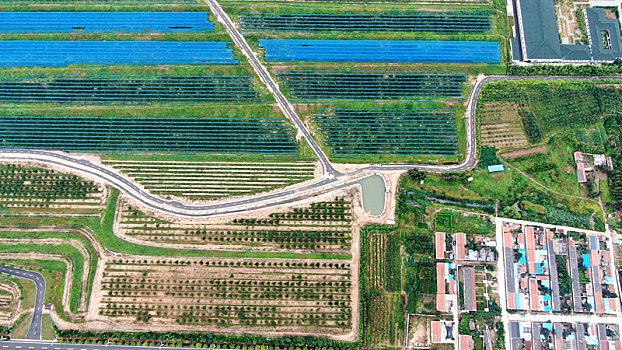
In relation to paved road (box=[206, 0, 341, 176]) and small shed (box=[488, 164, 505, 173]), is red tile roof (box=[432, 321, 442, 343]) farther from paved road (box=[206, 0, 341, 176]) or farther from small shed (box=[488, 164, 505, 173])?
paved road (box=[206, 0, 341, 176])

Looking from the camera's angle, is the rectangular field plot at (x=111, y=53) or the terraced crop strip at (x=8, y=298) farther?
the rectangular field plot at (x=111, y=53)

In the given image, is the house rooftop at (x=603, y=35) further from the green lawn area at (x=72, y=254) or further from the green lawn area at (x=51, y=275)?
the green lawn area at (x=51, y=275)

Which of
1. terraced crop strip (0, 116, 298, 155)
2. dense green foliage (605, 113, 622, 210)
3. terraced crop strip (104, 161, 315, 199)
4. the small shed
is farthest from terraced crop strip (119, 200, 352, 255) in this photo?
dense green foliage (605, 113, 622, 210)

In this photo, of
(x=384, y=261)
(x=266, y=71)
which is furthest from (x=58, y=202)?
(x=384, y=261)

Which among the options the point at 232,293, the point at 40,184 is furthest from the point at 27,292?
the point at 232,293

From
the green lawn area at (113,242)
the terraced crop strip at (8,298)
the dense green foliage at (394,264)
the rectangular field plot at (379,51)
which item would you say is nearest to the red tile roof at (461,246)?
the dense green foliage at (394,264)
